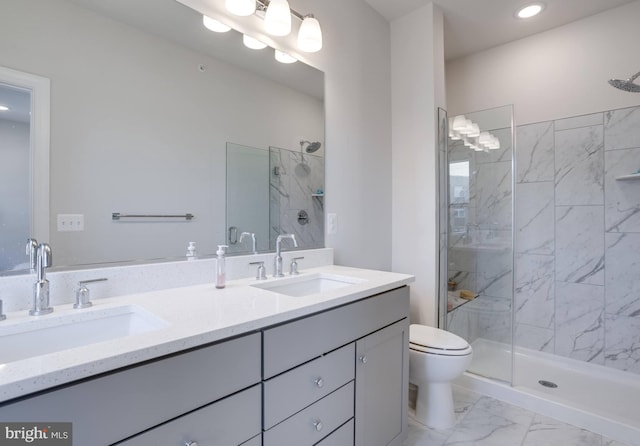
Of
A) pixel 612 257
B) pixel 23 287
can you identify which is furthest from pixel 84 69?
pixel 612 257

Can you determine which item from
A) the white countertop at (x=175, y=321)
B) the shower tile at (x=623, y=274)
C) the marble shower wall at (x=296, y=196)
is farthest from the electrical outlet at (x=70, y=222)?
the shower tile at (x=623, y=274)

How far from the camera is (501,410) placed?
6.46 feet

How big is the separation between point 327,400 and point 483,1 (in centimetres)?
261

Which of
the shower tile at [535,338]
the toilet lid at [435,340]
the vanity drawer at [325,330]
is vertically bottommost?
the shower tile at [535,338]

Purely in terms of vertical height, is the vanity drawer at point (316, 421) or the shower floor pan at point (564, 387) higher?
the vanity drawer at point (316, 421)

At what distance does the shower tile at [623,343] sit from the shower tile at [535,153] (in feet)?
3.72

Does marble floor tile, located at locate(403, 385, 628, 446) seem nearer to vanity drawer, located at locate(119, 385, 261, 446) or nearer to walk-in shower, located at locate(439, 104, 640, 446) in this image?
walk-in shower, located at locate(439, 104, 640, 446)

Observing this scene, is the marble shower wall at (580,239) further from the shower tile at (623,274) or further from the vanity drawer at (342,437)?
the vanity drawer at (342,437)

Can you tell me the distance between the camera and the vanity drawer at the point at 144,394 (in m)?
0.59

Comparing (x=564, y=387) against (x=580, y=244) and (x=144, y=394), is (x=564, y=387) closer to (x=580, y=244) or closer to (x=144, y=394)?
(x=580, y=244)

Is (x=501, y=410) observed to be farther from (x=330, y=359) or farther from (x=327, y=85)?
(x=327, y=85)

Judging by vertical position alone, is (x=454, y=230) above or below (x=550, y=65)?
below

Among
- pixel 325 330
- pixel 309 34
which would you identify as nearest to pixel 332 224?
pixel 325 330

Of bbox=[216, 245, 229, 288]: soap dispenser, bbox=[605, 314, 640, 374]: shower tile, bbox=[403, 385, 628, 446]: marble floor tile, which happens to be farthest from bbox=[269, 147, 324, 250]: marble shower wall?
bbox=[605, 314, 640, 374]: shower tile
